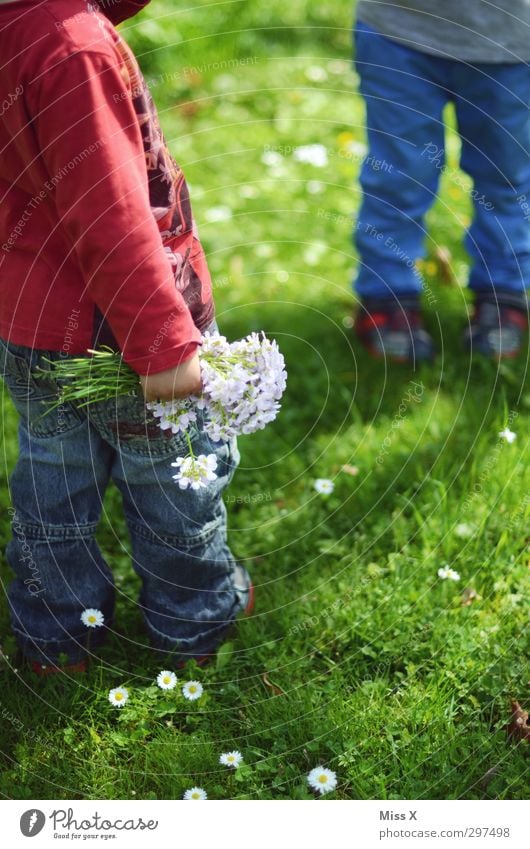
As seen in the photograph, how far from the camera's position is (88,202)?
1451 mm

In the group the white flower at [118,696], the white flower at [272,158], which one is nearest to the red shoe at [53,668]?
the white flower at [118,696]

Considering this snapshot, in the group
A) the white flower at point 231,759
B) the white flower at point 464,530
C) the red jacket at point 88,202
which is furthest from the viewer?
the white flower at point 464,530

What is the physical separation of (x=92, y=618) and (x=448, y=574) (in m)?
0.80

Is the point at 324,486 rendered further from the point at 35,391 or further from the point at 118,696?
the point at 35,391

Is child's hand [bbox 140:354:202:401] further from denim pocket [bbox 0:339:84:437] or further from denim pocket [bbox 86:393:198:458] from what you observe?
denim pocket [bbox 0:339:84:437]

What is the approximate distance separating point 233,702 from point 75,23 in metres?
1.33

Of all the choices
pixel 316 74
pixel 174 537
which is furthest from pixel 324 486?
pixel 316 74

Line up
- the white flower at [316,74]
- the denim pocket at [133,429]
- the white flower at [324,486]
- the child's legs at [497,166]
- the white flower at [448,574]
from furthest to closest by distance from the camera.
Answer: the white flower at [316,74]
the child's legs at [497,166]
the white flower at [324,486]
the white flower at [448,574]
the denim pocket at [133,429]

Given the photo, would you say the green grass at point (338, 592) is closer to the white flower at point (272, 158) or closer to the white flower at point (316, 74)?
the white flower at point (272, 158)

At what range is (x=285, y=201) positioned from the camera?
139 inches

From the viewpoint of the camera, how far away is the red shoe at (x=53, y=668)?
201 cm

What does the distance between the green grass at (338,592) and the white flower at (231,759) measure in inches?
0.8

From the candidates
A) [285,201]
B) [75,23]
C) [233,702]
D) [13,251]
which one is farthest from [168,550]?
[285,201]
